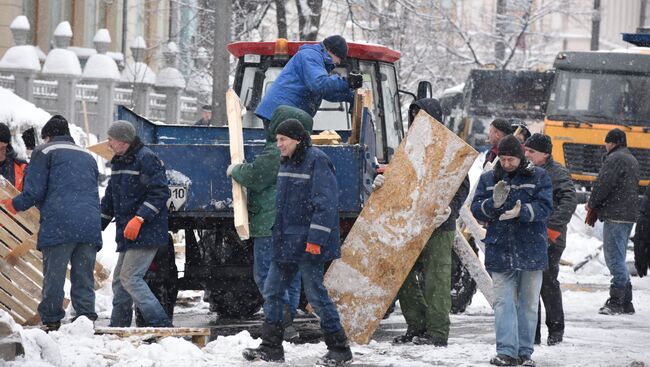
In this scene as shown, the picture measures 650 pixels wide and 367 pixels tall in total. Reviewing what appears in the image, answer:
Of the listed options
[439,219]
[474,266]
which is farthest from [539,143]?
[474,266]

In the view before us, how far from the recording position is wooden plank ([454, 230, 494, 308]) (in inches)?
455

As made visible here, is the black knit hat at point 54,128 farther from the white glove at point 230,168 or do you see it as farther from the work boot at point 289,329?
the work boot at point 289,329

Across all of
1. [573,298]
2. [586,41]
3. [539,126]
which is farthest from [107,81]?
[586,41]

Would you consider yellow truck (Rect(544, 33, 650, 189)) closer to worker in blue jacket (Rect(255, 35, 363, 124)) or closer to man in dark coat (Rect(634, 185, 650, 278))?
man in dark coat (Rect(634, 185, 650, 278))

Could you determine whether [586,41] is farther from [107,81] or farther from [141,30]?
[107,81]

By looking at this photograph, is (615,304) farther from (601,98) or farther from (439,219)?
(601,98)

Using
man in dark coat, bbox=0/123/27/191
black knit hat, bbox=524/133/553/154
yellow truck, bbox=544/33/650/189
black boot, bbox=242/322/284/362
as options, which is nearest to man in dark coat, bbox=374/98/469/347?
black knit hat, bbox=524/133/553/154

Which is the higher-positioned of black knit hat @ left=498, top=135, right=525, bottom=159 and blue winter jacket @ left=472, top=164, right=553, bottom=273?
black knit hat @ left=498, top=135, right=525, bottom=159

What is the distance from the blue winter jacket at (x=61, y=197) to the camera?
10.1 meters

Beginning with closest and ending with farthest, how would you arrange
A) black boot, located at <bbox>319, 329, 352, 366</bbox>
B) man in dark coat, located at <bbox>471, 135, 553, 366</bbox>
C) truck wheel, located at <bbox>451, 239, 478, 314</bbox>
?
black boot, located at <bbox>319, 329, 352, 366</bbox> → man in dark coat, located at <bbox>471, 135, 553, 366</bbox> → truck wheel, located at <bbox>451, 239, 478, 314</bbox>

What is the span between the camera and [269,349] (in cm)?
910

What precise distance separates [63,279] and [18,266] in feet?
4.35

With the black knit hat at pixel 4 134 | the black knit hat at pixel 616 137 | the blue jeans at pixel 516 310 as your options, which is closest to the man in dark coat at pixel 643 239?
the black knit hat at pixel 616 137

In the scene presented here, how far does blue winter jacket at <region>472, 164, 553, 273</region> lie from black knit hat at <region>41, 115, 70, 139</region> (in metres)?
3.33
